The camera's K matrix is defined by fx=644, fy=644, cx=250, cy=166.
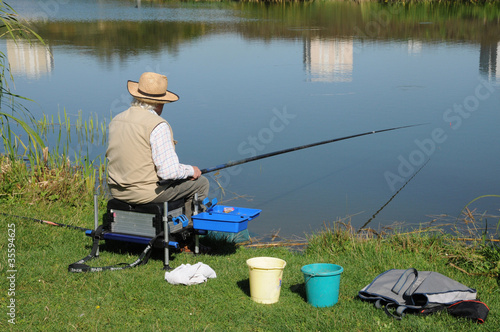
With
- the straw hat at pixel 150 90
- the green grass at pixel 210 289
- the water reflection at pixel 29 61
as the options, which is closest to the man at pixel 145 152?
the straw hat at pixel 150 90

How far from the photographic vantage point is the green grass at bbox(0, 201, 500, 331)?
9.70ft

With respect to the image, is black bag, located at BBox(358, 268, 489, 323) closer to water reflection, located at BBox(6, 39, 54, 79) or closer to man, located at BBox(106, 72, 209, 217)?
man, located at BBox(106, 72, 209, 217)

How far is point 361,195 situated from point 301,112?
289cm

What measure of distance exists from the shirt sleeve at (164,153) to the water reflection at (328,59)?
7113 millimetres

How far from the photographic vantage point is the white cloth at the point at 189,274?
11.2 ft

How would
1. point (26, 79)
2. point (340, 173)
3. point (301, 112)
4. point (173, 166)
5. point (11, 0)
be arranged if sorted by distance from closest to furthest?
point (173, 166) < point (340, 173) < point (301, 112) < point (26, 79) < point (11, 0)

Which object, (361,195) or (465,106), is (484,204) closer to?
(361,195)

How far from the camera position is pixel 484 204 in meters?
5.47

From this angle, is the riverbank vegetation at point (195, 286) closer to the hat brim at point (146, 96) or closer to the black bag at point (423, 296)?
the black bag at point (423, 296)

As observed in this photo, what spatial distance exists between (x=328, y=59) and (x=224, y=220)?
914cm

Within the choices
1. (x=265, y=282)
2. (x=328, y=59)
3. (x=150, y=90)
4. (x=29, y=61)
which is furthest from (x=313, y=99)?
(x=265, y=282)

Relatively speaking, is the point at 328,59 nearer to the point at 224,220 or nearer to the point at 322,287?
the point at 224,220

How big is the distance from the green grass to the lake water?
3.51 feet

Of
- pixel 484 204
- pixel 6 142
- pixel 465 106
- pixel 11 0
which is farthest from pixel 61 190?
pixel 11 0
